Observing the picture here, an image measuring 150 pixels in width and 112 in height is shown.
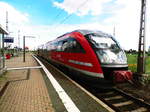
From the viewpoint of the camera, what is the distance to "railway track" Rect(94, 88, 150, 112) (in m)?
5.91

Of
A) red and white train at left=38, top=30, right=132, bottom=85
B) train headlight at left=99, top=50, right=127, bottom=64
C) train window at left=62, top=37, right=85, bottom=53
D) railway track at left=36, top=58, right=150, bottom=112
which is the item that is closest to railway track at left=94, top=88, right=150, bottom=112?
railway track at left=36, top=58, right=150, bottom=112

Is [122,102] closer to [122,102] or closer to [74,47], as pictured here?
[122,102]

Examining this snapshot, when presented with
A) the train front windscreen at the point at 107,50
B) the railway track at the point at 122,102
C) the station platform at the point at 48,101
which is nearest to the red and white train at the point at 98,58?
the train front windscreen at the point at 107,50

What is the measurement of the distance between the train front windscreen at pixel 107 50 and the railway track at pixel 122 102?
1359 mm

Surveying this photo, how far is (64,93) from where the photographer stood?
7180 mm

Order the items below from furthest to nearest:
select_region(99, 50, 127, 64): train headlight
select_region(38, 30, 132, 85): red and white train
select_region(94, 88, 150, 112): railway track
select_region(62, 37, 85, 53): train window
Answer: select_region(62, 37, 85, 53): train window < select_region(99, 50, 127, 64): train headlight < select_region(38, 30, 132, 85): red and white train < select_region(94, 88, 150, 112): railway track

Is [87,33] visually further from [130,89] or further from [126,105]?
[126,105]

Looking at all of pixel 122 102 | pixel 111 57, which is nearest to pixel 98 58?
pixel 111 57

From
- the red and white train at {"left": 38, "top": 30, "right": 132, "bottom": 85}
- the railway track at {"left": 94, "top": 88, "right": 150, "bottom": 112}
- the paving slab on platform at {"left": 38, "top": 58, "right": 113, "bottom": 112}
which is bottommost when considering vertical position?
the railway track at {"left": 94, "top": 88, "right": 150, "bottom": 112}

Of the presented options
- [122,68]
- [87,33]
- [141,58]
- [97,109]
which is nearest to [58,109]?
[97,109]

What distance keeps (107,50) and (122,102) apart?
2.69 metres

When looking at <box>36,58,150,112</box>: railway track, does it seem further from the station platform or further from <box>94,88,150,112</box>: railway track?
the station platform

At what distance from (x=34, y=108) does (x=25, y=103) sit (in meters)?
0.59

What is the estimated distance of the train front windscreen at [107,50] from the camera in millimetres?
8172
